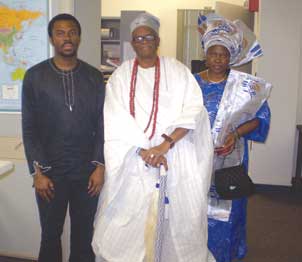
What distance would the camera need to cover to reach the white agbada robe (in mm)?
1886

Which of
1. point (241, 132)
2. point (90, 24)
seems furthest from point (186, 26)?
point (241, 132)

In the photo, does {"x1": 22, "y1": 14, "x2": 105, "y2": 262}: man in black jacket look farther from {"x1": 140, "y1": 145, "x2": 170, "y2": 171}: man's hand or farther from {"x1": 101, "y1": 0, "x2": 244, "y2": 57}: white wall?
{"x1": 101, "y1": 0, "x2": 244, "y2": 57}: white wall

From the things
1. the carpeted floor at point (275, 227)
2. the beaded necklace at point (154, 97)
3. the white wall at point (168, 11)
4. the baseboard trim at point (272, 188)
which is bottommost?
the carpeted floor at point (275, 227)

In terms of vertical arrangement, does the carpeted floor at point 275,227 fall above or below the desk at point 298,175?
below

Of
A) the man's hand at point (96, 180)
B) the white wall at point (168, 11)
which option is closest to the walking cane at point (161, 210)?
the man's hand at point (96, 180)

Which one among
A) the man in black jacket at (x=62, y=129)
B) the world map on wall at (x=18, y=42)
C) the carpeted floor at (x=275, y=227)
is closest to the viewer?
the man in black jacket at (x=62, y=129)

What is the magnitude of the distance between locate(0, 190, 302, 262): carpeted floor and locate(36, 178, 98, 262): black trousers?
0.64 meters

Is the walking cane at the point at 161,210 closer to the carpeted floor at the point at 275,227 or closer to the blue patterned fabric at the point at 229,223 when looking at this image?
the blue patterned fabric at the point at 229,223

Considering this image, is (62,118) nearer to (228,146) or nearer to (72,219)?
(72,219)

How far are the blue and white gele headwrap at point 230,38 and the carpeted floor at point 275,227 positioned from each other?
1446 millimetres

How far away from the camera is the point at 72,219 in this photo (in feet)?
6.93

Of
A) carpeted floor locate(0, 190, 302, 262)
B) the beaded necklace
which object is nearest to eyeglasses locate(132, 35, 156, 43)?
the beaded necklace

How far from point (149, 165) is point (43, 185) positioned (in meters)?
0.53

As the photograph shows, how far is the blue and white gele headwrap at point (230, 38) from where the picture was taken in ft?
6.82
